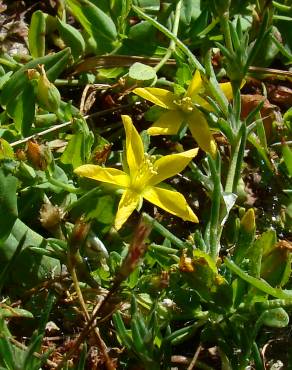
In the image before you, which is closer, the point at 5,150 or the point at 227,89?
the point at 5,150

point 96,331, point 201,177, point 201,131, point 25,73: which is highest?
point 25,73

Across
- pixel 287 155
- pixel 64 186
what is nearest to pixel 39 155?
pixel 64 186

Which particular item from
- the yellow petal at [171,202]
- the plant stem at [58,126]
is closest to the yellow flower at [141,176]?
the yellow petal at [171,202]

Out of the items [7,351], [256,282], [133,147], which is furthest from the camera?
[133,147]

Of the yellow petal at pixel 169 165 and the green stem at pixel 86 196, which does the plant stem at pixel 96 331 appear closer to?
the green stem at pixel 86 196

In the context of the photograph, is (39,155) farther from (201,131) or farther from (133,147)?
(201,131)

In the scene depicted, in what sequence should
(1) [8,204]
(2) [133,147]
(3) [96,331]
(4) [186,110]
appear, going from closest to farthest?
(3) [96,331] < (1) [8,204] < (2) [133,147] < (4) [186,110]

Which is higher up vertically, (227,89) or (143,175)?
(227,89)
